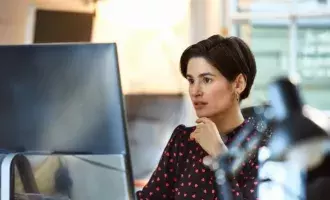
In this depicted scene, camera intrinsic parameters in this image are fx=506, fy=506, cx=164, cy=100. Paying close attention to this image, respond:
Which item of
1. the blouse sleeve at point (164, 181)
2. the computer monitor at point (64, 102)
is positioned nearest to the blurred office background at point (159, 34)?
the blouse sleeve at point (164, 181)

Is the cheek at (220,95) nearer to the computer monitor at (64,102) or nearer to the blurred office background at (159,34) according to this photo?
the computer monitor at (64,102)

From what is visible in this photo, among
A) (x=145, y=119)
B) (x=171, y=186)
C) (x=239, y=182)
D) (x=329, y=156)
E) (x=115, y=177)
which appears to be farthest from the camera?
(x=145, y=119)

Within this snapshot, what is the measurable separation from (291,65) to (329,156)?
151cm

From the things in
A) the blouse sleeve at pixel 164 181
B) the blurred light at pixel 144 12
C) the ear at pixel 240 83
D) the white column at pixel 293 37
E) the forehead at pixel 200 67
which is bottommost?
the blouse sleeve at pixel 164 181

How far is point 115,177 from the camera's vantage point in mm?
830

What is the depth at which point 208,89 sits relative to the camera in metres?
1.15

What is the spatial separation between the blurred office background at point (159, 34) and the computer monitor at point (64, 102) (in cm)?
99

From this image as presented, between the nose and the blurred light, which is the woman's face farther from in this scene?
the blurred light

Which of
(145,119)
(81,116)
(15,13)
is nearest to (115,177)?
(81,116)

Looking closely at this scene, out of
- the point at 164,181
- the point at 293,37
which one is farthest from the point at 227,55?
the point at 293,37

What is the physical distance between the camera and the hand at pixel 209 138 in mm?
1086

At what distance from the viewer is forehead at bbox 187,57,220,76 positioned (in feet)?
3.77

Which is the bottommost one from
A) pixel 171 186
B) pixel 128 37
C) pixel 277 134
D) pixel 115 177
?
pixel 171 186

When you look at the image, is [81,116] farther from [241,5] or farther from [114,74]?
[241,5]
